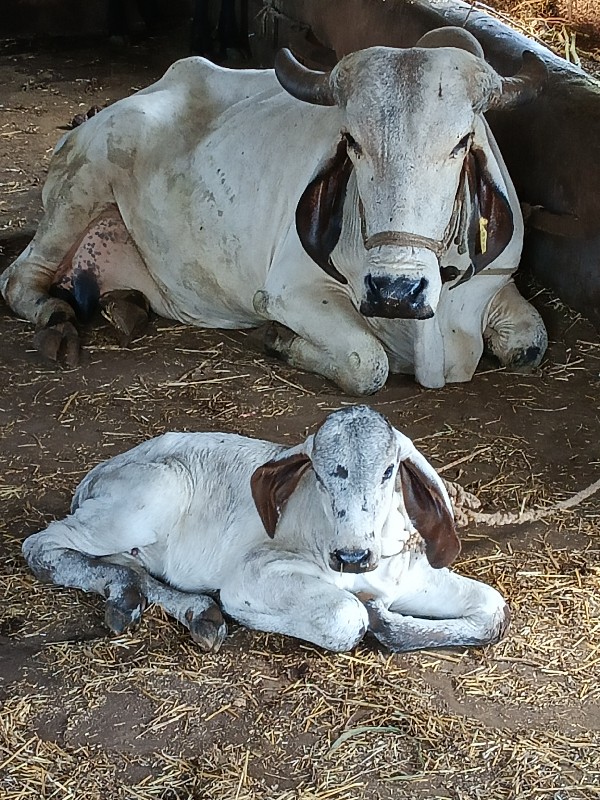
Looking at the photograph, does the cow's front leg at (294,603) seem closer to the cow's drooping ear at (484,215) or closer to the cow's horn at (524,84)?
the cow's drooping ear at (484,215)

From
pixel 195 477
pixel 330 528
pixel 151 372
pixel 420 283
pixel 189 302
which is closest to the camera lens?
pixel 330 528

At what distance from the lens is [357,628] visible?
3.75 metres

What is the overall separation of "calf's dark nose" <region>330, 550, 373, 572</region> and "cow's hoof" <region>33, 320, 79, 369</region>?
2821mm

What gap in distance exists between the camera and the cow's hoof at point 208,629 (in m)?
3.88

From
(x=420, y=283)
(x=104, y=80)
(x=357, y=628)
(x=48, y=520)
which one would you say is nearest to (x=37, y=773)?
(x=357, y=628)

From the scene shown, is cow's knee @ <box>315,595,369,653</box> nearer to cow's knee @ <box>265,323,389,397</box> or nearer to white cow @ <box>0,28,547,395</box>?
white cow @ <box>0,28,547,395</box>

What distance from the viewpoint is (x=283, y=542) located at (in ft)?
13.0

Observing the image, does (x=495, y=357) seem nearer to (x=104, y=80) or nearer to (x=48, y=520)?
(x=48, y=520)

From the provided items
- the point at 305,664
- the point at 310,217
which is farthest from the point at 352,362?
the point at 305,664

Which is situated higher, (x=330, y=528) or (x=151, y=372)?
(x=330, y=528)

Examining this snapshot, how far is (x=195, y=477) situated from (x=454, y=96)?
6.88ft

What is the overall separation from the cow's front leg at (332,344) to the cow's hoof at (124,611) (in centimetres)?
200

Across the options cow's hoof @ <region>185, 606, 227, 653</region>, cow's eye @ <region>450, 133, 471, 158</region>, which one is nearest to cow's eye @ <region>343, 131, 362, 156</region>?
cow's eye @ <region>450, 133, 471, 158</region>

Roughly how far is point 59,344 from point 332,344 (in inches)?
54.0
